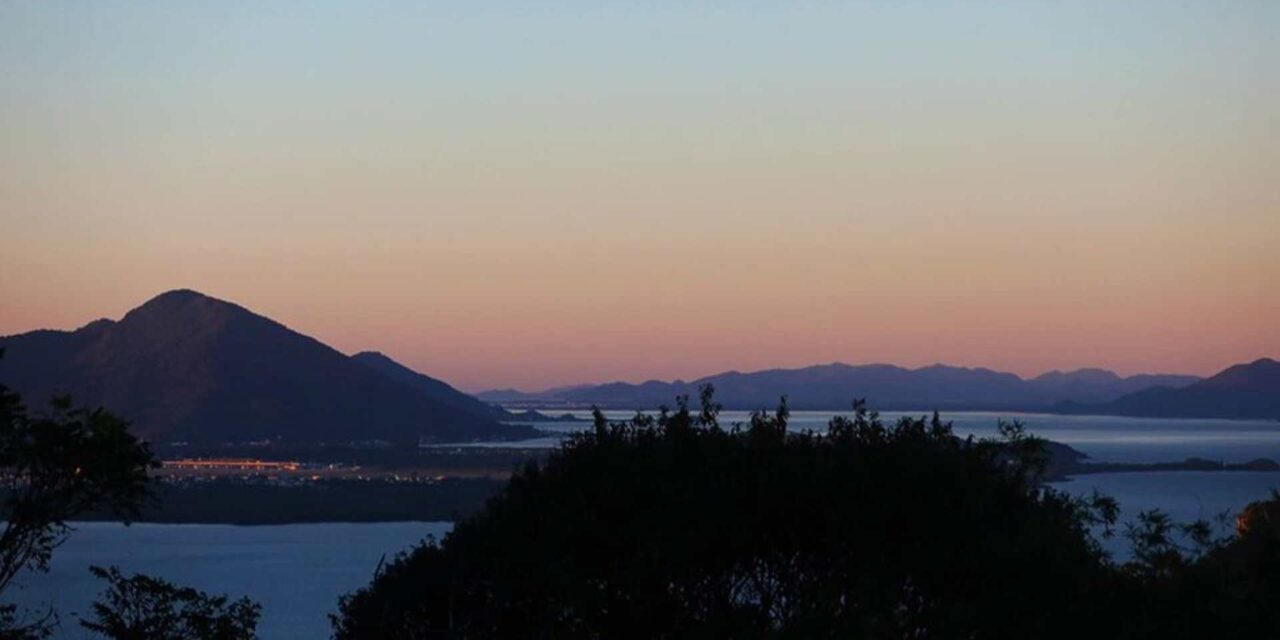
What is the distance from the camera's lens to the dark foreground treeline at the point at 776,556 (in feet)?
40.2

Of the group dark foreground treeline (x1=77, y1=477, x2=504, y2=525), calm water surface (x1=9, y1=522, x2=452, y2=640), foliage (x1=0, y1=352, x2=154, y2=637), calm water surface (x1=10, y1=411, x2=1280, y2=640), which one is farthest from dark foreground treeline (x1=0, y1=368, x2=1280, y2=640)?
dark foreground treeline (x1=77, y1=477, x2=504, y2=525)

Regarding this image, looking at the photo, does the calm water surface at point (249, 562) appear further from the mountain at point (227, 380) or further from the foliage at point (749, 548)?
the mountain at point (227, 380)

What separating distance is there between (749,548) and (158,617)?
4.23 metres

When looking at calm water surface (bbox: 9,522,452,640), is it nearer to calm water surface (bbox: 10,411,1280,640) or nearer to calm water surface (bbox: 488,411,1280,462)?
calm water surface (bbox: 10,411,1280,640)

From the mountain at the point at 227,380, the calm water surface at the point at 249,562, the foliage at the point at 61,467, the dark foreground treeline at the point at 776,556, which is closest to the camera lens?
the foliage at the point at 61,467

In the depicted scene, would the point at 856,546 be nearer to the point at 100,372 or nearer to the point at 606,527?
the point at 606,527

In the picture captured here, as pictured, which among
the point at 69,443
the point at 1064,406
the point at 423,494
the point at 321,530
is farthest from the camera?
the point at 1064,406

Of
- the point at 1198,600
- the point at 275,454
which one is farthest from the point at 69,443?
the point at 275,454

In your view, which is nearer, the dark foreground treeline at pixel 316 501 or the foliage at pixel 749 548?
the foliage at pixel 749 548

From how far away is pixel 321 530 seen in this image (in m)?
71.8

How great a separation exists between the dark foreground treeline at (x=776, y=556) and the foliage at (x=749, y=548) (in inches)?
0.6

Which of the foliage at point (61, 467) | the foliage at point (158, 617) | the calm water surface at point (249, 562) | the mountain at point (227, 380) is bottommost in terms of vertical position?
the calm water surface at point (249, 562)

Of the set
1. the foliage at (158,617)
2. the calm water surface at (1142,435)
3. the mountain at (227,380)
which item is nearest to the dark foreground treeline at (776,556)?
the foliage at (158,617)

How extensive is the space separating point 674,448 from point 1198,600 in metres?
4.01
